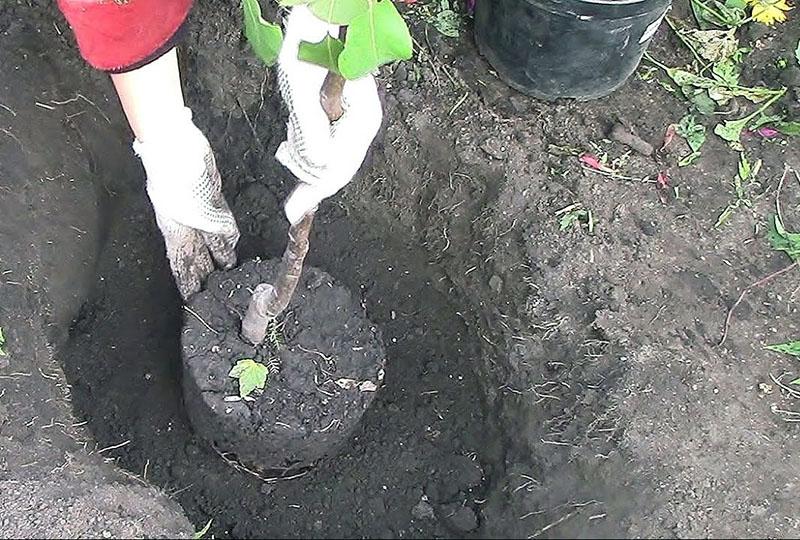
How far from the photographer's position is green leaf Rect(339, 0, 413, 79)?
830 mm

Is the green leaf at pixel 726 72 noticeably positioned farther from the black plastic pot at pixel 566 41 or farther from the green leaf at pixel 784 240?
the green leaf at pixel 784 240

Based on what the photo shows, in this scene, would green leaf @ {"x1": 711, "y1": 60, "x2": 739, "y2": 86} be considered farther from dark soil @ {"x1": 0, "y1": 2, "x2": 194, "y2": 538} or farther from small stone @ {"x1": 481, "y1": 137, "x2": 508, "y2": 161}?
dark soil @ {"x1": 0, "y1": 2, "x2": 194, "y2": 538}

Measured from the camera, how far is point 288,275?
129 centimetres

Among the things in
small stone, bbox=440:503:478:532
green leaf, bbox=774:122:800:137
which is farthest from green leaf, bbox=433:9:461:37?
small stone, bbox=440:503:478:532

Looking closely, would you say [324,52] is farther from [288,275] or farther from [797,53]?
[797,53]

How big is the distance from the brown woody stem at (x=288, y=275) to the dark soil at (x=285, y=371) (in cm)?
5

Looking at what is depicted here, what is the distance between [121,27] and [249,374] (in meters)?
0.56

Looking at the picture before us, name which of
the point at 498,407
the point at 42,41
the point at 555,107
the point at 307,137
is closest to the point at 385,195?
the point at 555,107

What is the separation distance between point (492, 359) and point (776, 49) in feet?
2.98

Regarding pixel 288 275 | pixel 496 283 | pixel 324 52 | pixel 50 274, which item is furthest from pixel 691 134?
pixel 50 274

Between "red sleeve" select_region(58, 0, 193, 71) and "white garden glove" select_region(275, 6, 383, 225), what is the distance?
22cm

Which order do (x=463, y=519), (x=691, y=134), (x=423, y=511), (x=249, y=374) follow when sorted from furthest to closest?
1. (x=691, y=134)
2. (x=249, y=374)
3. (x=423, y=511)
4. (x=463, y=519)

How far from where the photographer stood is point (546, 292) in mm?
1541

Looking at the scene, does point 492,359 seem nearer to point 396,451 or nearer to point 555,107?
point 396,451
